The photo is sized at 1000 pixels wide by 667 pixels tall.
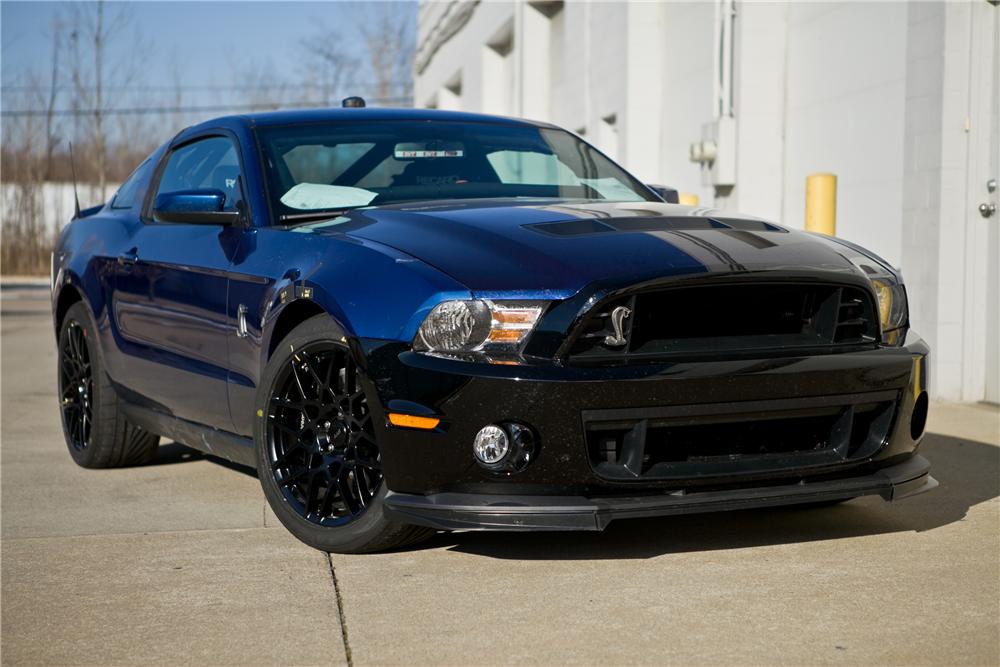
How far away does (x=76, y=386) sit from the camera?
609cm

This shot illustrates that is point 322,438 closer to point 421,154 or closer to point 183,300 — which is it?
point 183,300

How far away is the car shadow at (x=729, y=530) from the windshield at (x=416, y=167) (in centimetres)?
123

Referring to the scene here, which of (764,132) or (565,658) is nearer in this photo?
(565,658)

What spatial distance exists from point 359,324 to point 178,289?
1.43m

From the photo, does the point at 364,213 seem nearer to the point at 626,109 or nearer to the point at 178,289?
the point at 178,289

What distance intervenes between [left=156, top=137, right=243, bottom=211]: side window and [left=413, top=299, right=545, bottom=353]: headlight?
1.44 meters

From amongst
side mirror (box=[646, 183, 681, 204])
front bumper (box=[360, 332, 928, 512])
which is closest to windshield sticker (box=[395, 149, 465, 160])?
side mirror (box=[646, 183, 681, 204])

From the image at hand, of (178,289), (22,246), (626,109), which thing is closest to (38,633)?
(178,289)

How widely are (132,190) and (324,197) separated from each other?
1.78 metres

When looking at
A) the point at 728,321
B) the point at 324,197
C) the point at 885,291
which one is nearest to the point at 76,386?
the point at 324,197

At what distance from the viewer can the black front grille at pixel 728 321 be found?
11.5ft

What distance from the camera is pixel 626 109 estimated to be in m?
12.9

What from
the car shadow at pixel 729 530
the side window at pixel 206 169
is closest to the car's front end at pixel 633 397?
the car shadow at pixel 729 530

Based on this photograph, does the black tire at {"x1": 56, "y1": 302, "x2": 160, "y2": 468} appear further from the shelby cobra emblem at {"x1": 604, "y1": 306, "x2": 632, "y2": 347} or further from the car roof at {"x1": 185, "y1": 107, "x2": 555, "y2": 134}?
the shelby cobra emblem at {"x1": 604, "y1": 306, "x2": 632, "y2": 347}
